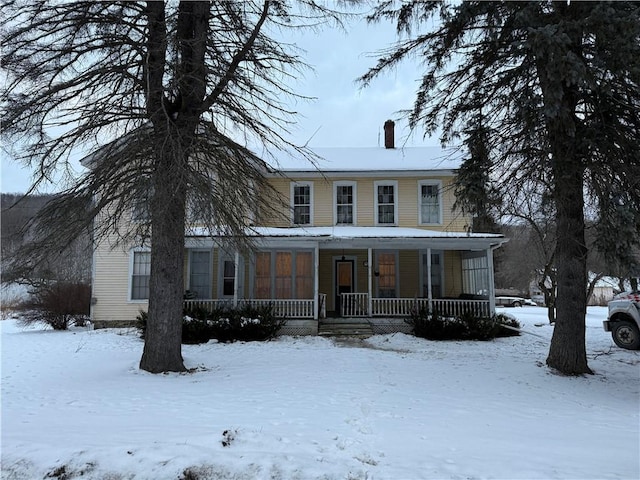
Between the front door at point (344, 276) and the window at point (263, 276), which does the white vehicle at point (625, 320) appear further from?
the window at point (263, 276)

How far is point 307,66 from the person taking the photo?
8164 mm

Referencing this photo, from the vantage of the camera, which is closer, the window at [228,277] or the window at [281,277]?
the window at [281,277]

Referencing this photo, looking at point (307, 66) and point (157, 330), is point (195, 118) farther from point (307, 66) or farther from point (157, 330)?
point (157, 330)

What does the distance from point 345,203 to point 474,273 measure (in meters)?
5.99

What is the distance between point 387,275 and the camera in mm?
16469

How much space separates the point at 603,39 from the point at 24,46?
9.63m

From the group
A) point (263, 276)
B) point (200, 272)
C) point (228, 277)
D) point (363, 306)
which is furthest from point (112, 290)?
point (363, 306)

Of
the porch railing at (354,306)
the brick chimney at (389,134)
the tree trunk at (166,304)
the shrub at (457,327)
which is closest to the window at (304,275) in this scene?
the porch railing at (354,306)

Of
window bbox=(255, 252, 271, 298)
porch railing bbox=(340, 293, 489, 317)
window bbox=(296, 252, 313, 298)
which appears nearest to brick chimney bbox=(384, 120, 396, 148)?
window bbox=(296, 252, 313, 298)

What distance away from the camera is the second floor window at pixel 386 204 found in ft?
54.1

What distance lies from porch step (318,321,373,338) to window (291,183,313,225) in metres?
4.52

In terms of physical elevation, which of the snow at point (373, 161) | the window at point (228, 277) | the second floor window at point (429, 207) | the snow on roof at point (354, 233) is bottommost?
the window at point (228, 277)

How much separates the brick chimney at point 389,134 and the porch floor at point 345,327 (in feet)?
30.6

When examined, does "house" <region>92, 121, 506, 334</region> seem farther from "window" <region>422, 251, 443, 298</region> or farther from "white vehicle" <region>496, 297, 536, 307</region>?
"white vehicle" <region>496, 297, 536, 307</region>
